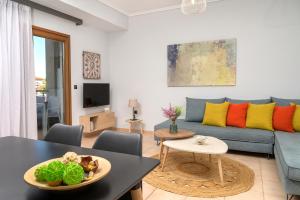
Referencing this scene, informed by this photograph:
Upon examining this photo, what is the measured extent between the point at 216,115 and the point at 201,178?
150 cm

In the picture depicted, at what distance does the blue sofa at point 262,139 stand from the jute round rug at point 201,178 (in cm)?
39

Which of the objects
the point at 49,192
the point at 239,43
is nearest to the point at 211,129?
the point at 239,43

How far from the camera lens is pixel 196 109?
4270mm

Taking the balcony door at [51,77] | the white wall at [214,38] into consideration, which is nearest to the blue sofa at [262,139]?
the white wall at [214,38]

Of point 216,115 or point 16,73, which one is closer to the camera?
point 16,73

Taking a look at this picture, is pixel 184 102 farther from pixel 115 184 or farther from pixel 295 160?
pixel 115 184

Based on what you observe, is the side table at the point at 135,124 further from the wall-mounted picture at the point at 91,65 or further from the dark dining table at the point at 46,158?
the dark dining table at the point at 46,158

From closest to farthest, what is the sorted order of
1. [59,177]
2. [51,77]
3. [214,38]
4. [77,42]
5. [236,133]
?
[59,177] < [236,133] < [51,77] < [214,38] < [77,42]

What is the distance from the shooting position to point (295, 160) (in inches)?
83.2

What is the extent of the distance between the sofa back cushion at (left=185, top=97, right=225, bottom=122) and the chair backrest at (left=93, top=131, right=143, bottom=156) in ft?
9.17

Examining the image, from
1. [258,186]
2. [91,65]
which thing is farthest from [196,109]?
[91,65]

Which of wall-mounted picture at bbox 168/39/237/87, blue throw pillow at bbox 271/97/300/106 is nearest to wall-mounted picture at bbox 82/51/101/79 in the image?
wall-mounted picture at bbox 168/39/237/87

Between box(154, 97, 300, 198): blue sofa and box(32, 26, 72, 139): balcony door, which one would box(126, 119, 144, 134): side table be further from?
box(32, 26, 72, 139): balcony door

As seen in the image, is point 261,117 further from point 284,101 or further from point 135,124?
point 135,124
